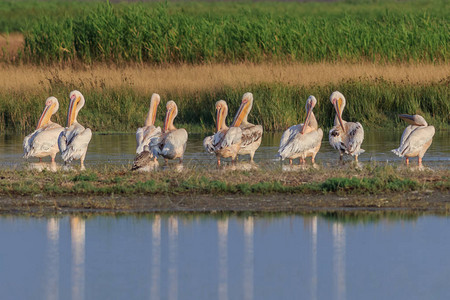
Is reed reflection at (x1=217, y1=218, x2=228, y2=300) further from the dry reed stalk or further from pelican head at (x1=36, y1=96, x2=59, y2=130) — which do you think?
the dry reed stalk

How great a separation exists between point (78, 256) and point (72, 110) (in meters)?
7.64

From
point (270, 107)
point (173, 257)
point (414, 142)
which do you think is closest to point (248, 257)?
point (173, 257)

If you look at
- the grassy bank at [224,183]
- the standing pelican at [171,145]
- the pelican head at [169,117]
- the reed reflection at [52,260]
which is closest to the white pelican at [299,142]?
the standing pelican at [171,145]

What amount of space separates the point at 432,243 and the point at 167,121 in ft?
23.9

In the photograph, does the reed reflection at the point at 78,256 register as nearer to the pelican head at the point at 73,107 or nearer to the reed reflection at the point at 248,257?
the reed reflection at the point at 248,257

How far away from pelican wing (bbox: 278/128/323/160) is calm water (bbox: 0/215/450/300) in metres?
3.99

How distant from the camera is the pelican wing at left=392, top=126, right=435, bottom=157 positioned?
12859 millimetres

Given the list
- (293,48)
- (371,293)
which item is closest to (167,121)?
(371,293)

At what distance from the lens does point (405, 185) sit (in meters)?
10.3

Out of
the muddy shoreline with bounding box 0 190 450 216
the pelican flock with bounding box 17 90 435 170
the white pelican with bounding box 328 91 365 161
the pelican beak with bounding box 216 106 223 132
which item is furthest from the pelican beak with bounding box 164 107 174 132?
the muddy shoreline with bounding box 0 190 450 216

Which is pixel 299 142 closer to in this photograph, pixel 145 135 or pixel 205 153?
pixel 145 135

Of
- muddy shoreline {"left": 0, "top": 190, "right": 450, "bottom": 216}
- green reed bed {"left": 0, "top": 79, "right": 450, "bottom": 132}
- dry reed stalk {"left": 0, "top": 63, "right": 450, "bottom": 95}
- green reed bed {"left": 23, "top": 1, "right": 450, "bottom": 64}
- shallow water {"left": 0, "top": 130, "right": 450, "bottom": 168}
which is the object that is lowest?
muddy shoreline {"left": 0, "top": 190, "right": 450, "bottom": 216}

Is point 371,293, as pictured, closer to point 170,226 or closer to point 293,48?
point 170,226

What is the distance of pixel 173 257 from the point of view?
24.6 feet
